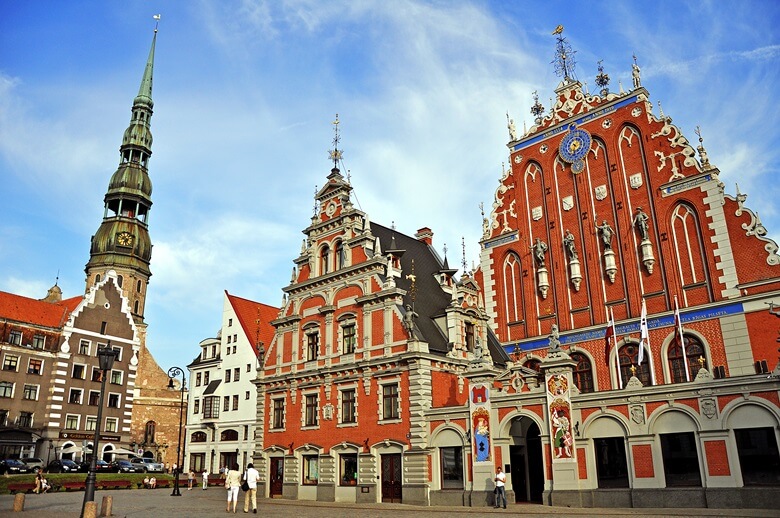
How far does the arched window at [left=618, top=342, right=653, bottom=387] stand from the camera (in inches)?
1144

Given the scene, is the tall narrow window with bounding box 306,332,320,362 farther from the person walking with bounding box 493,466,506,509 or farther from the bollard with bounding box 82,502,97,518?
the bollard with bounding box 82,502,97,518

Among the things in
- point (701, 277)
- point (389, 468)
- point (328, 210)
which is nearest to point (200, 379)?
point (328, 210)

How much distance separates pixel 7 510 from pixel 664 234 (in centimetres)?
3124

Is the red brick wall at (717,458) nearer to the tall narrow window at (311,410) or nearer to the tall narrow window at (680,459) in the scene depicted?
the tall narrow window at (680,459)

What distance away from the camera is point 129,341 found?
6175cm

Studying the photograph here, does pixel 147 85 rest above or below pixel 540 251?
above

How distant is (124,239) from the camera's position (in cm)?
8362

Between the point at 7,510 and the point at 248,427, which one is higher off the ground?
the point at 248,427

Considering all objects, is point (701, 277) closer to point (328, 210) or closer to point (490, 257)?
point (490, 257)

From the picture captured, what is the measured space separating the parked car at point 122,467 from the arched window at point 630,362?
40.9 metres

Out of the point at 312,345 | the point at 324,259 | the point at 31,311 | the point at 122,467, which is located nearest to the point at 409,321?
the point at 312,345

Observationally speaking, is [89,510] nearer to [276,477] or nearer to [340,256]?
[276,477]

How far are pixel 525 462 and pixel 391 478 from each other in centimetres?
663

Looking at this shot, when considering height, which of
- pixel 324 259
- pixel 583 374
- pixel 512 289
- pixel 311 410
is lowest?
pixel 311 410
